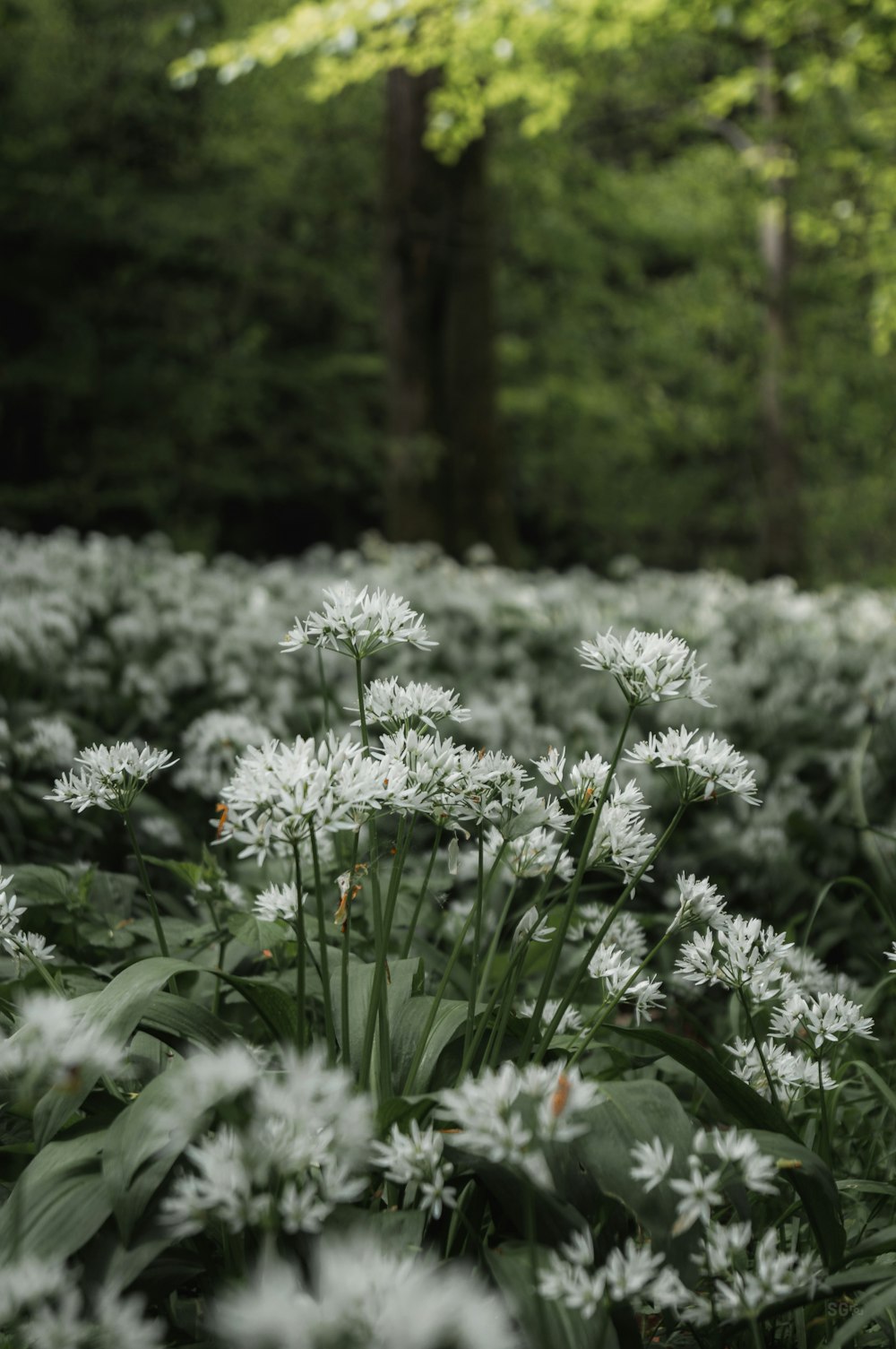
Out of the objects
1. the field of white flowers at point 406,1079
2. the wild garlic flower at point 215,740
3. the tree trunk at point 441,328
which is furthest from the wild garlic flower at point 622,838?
the tree trunk at point 441,328

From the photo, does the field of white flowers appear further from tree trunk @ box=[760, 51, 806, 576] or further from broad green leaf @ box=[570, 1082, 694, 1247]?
tree trunk @ box=[760, 51, 806, 576]

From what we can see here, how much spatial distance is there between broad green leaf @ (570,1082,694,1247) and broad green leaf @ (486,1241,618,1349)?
12cm

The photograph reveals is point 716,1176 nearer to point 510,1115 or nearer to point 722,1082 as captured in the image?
point 510,1115

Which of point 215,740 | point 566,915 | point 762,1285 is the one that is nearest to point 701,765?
point 566,915

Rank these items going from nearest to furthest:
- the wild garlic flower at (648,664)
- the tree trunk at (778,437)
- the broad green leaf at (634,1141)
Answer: the broad green leaf at (634,1141) < the wild garlic flower at (648,664) < the tree trunk at (778,437)

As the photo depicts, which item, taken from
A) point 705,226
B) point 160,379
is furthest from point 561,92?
point 705,226

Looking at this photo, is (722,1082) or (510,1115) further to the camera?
(722,1082)

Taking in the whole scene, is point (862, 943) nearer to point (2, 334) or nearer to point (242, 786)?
point (242, 786)

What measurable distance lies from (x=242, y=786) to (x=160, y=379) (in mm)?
15565

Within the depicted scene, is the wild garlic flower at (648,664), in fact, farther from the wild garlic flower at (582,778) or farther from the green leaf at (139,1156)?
the green leaf at (139,1156)

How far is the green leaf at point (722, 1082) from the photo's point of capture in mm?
1559

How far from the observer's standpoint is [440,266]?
918cm

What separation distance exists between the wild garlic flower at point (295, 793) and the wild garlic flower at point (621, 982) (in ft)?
1.50

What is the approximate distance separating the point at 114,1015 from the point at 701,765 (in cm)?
79
